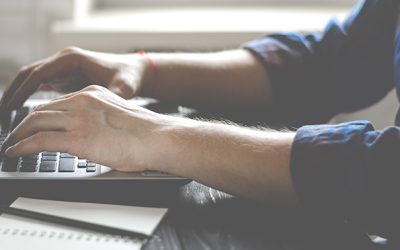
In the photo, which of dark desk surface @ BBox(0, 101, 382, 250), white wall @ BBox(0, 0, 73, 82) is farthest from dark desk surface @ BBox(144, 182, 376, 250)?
white wall @ BBox(0, 0, 73, 82)

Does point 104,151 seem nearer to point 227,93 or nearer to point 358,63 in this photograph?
point 227,93

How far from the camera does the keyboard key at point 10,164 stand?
704mm

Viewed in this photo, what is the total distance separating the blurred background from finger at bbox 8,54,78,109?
53cm

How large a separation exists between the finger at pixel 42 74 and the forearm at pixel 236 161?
30 cm

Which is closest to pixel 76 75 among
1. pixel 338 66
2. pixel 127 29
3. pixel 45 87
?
pixel 45 87

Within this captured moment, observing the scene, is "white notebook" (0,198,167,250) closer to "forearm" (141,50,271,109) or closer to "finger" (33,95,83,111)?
"finger" (33,95,83,111)

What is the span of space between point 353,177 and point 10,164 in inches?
15.1

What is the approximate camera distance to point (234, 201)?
0.71 metres

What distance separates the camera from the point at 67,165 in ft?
2.32

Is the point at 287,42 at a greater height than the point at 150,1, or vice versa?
the point at 287,42

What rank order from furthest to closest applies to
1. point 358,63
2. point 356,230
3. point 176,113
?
point 358,63 → point 176,113 → point 356,230

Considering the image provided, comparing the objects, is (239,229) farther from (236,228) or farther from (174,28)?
(174,28)

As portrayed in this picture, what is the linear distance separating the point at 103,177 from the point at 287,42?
0.51 metres

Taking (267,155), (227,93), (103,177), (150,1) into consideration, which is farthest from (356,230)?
(150,1)
